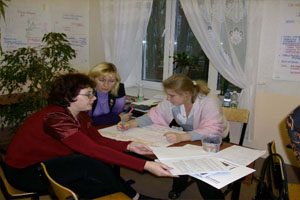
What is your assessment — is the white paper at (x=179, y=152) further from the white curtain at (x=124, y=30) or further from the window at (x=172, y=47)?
the white curtain at (x=124, y=30)

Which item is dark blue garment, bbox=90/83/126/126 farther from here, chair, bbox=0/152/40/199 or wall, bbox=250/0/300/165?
wall, bbox=250/0/300/165

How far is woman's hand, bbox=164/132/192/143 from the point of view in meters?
1.79

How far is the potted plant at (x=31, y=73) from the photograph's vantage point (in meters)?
2.70

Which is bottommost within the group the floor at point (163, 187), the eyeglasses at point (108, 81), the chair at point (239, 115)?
the floor at point (163, 187)

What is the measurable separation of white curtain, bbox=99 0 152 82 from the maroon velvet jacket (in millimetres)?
2468

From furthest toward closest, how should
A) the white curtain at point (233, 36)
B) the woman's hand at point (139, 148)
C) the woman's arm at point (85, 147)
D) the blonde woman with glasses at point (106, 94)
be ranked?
the white curtain at point (233, 36), the blonde woman with glasses at point (106, 94), the woman's hand at point (139, 148), the woman's arm at point (85, 147)

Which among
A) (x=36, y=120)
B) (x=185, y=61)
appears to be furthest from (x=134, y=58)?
(x=36, y=120)

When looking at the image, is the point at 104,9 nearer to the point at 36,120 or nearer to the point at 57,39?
the point at 57,39

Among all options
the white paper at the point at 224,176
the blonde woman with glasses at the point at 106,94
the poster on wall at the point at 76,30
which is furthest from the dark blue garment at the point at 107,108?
the poster on wall at the point at 76,30

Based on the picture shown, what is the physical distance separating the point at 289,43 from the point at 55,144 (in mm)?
2401

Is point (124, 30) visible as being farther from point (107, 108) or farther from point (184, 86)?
point (184, 86)

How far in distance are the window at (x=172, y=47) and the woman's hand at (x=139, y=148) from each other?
1983 millimetres

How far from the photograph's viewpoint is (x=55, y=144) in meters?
1.55

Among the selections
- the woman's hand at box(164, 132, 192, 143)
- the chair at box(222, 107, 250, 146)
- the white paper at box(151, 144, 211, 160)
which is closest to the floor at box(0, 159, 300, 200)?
the chair at box(222, 107, 250, 146)
